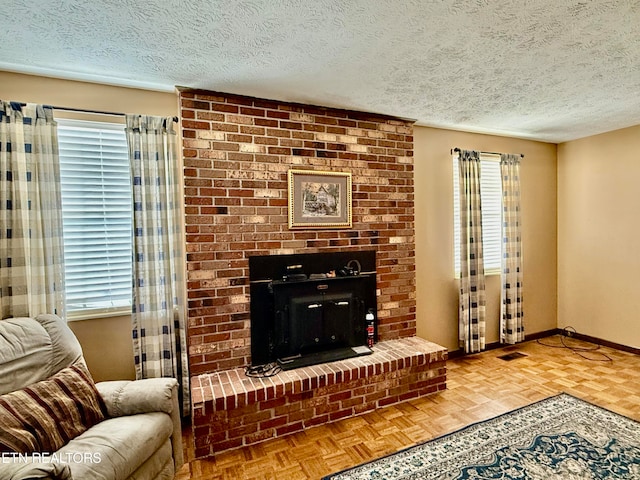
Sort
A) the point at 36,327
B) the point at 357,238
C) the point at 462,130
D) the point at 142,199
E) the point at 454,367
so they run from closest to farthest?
the point at 36,327, the point at 142,199, the point at 357,238, the point at 454,367, the point at 462,130

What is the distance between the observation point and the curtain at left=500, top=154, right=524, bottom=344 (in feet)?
13.0

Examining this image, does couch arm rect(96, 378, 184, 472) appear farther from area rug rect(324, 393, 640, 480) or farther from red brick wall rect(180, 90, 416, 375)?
area rug rect(324, 393, 640, 480)

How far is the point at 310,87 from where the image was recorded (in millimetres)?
2504

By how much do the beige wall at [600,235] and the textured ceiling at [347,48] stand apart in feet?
4.02

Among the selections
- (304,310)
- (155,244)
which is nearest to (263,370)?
(304,310)

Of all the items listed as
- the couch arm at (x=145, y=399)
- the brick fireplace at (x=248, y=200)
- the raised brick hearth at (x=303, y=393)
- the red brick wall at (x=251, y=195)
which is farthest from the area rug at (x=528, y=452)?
the red brick wall at (x=251, y=195)

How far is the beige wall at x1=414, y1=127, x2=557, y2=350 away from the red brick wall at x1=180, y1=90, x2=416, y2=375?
499mm

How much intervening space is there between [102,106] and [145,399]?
197 centimetres

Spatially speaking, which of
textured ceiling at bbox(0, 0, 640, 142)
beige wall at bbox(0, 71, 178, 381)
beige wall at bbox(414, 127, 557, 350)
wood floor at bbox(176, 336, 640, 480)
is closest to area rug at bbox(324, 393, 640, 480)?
wood floor at bbox(176, 336, 640, 480)

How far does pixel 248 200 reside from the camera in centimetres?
271

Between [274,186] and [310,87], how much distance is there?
31.3 inches

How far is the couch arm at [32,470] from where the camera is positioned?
120 centimetres

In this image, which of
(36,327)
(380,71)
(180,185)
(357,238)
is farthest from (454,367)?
(36,327)

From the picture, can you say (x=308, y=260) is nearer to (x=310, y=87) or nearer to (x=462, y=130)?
(x=310, y=87)
